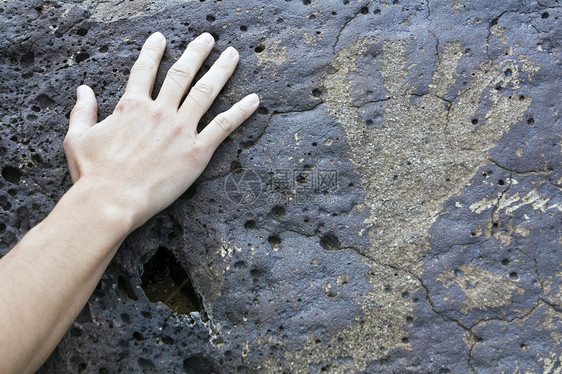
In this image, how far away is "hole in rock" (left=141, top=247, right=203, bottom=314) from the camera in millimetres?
1841

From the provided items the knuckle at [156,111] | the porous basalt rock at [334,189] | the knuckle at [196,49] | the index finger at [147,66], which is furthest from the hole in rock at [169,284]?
the knuckle at [196,49]

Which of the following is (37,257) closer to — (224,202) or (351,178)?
(224,202)

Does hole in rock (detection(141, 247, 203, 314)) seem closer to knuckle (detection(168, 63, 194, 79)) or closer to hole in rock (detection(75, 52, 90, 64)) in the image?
knuckle (detection(168, 63, 194, 79))

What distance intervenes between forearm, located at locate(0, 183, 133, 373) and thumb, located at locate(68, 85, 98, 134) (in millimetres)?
271

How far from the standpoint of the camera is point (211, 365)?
1.72 meters

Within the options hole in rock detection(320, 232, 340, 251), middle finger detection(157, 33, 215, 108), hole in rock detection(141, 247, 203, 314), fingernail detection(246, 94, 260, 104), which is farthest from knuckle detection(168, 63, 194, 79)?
hole in rock detection(320, 232, 340, 251)

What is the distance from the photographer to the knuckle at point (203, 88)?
182cm

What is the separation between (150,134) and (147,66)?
0.28m

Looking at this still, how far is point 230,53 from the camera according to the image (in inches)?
75.4

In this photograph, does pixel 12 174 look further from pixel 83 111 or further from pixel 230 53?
pixel 230 53

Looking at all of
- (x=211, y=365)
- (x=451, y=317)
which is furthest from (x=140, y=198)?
(x=451, y=317)

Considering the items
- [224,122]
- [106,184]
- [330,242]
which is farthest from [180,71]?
[330,242]

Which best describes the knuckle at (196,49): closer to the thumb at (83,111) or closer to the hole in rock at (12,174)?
the thumb at (83,111)

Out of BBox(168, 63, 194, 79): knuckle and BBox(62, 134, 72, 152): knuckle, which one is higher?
BBox(168, 63, 194, 79): knuckle
